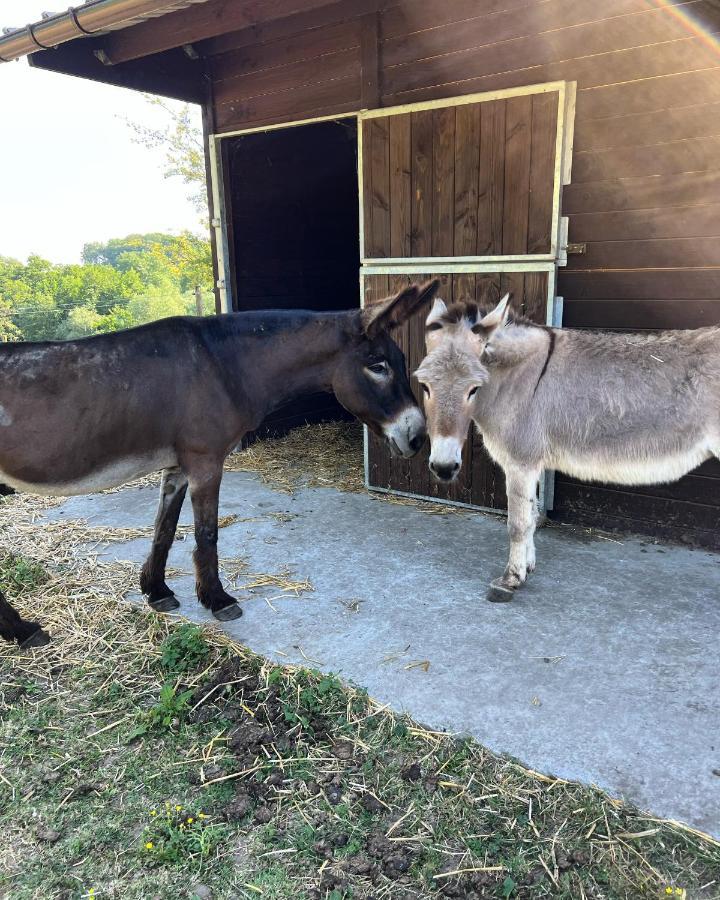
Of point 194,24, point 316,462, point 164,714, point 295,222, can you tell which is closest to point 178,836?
point 164,714

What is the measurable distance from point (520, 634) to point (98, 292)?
32.2 m

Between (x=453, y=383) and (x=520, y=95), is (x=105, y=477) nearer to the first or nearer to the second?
(x=453, y=383)

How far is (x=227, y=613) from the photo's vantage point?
3.43 m

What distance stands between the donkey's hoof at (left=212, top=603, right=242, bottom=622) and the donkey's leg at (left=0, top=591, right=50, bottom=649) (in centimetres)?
89

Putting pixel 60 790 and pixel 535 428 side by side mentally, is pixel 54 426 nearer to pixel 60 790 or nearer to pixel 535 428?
pixel 60 790

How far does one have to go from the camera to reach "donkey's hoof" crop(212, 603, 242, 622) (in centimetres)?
343

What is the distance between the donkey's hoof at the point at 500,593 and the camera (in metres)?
3.54

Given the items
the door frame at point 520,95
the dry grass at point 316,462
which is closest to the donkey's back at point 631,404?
the door frame at point 520,95

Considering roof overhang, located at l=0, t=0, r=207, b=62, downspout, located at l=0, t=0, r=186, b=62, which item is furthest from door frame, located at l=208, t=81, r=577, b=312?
downspout, located at l=0, t=0, r=186, b=62

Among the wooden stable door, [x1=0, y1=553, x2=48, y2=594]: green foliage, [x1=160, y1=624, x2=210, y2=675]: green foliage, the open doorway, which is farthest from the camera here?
the open doorway

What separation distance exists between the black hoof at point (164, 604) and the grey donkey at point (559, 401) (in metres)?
1.70

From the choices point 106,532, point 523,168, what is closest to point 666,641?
point 523,168

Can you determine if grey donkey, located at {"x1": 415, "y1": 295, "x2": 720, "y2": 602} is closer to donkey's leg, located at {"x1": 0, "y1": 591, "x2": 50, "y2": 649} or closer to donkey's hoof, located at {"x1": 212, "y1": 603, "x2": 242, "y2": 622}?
donkey's hoof, located at {"x1": 212, "y1": 603, "x2": 242, "y2": 622}

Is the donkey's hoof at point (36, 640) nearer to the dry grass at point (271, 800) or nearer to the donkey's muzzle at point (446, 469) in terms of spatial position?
the dry grass at point (271, 800)
